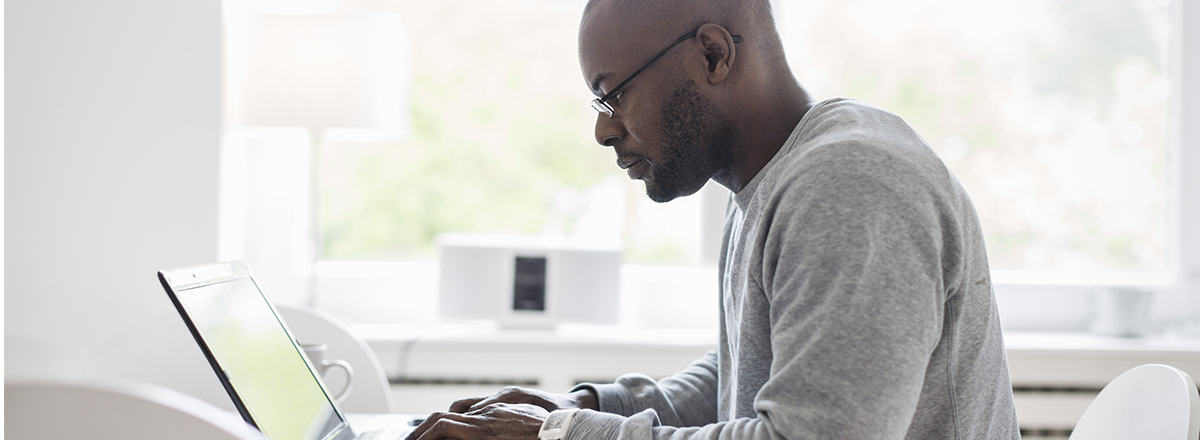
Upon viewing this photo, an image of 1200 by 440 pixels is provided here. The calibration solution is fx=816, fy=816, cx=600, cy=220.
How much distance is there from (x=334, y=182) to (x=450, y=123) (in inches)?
14.4

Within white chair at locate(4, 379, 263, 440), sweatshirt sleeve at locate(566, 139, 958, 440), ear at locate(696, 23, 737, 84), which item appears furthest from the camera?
ear at locate(696, 23, 737, 84)

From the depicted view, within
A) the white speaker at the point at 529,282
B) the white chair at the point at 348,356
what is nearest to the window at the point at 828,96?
the white speaker at the point at 529,282

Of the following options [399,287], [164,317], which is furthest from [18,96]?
[399,287]

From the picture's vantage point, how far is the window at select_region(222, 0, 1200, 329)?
2.28m

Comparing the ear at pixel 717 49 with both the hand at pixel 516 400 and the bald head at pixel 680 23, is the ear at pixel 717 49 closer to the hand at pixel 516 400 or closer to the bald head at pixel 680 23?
the bald head at pixel 680 23

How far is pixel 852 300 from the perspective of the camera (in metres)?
0.65

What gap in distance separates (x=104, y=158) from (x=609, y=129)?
1.39m

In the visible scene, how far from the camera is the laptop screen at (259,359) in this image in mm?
836

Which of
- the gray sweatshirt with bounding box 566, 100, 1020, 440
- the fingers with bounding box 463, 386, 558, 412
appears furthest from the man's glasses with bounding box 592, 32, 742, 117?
the fingers with bounding box 463, 386, 558, 412

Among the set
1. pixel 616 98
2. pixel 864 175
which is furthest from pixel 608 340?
pixel 864 175

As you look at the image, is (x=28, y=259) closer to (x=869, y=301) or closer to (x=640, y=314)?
(x=640, y=314)

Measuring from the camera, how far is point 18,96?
181cm

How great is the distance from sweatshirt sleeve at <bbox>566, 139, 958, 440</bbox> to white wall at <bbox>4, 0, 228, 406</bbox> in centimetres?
159

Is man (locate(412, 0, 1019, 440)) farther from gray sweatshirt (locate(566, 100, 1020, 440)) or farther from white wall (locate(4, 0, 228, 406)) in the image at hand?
white wall (locate(4, 0, 228, 406))
